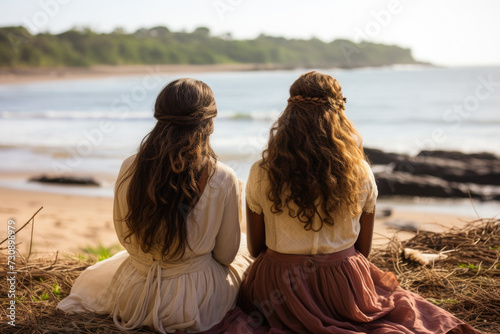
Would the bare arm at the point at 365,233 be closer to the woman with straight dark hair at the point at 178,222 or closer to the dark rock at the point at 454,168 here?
the woman with straight dark hair at the point at 178,222

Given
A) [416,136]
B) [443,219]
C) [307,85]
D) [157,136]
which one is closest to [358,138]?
[307,85]

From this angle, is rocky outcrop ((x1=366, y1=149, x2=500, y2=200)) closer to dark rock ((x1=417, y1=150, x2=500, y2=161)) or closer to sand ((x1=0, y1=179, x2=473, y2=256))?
dark rock ((x1=417, y1=150, x2=500, y2=161))

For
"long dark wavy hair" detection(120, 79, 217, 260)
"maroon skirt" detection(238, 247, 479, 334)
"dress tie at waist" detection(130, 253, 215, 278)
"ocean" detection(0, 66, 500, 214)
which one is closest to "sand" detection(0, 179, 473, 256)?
"ocean" detection(0, 66, 500, 214)

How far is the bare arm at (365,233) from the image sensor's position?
2701mm

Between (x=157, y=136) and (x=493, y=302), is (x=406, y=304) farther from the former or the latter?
(x=157, y=136)

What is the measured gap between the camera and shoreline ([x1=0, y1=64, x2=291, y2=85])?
126 feet

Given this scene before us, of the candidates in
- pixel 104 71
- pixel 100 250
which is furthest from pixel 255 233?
pixel 104 71

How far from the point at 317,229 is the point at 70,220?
4.18 metres

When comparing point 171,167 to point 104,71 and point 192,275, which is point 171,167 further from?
point 104,71

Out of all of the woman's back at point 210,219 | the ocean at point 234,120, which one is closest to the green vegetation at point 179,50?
the ocean at point 234,120

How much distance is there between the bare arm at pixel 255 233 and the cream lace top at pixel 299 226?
40 millimetres

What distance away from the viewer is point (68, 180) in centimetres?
807

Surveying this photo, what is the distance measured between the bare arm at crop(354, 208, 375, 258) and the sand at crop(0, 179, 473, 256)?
149cm

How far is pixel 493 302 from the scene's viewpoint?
2.94 m
